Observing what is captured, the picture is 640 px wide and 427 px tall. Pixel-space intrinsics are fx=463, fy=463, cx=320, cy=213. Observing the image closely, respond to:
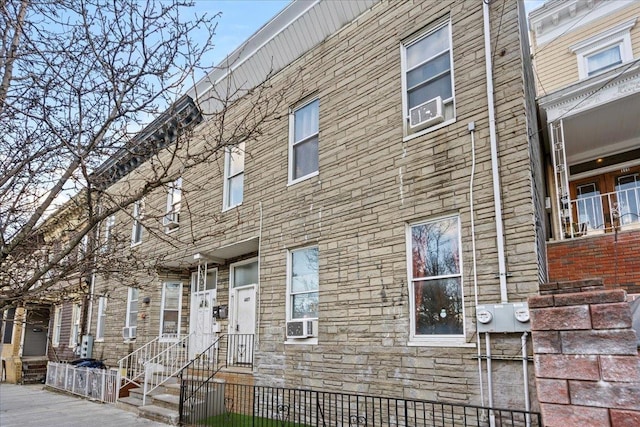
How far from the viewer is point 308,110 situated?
10328 mm

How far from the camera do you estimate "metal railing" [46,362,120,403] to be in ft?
40.4

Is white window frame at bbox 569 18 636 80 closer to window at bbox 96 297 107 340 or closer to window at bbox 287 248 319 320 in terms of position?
window at bbox 287 248 319 320

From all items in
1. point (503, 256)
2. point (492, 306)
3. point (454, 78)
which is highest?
point (454, 78)

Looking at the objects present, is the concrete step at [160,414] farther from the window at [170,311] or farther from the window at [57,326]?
the window at [57,326]

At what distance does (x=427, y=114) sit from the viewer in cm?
762

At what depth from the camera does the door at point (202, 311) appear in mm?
12594

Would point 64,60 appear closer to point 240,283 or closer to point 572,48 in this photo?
point 240,283

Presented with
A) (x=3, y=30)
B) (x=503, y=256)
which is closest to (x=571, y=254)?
(x=503, y=256)

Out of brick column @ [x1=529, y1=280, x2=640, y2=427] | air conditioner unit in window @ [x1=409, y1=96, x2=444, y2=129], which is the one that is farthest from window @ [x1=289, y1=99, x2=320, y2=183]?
brick column @ [x1=529, y1=280, x2=640, y2=427]

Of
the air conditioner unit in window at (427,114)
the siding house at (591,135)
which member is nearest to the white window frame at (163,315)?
the air conditioner unit in window at (427,114)

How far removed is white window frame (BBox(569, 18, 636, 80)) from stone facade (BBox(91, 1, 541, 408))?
568 centimetres

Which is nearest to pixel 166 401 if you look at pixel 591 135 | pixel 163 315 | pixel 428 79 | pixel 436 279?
pixel 163 315

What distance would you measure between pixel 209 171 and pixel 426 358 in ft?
27.1

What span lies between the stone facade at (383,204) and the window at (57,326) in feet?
48.9
